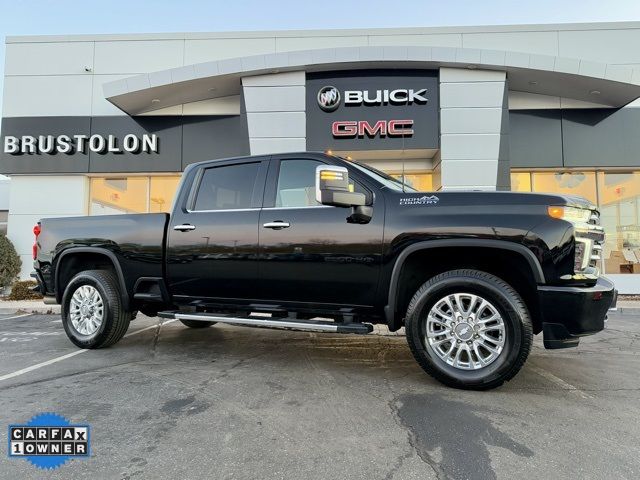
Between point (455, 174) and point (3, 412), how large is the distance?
32.3ft

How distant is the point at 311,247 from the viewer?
3865 millimetres

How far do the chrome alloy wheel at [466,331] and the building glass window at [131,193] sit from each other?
1068 centimetres

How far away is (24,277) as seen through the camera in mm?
11742

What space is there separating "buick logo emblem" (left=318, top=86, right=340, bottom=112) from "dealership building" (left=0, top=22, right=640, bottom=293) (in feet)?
0.11

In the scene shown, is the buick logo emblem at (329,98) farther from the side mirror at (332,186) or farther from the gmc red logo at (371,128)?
the side mirror at (332,186)

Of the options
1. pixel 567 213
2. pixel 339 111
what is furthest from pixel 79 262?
pixel 339 111

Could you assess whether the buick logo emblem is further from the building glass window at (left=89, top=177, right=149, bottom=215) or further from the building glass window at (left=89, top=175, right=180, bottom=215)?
the building glass window at (left=89, top=177, right=149, bottom=215)

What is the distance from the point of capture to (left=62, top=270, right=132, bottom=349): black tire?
477cm

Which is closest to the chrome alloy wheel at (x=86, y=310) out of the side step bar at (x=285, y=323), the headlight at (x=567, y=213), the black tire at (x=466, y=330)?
the side step bar at (x=285, y=323)

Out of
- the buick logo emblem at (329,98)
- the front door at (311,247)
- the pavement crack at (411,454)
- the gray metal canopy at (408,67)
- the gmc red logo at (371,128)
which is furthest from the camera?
the buick logo emblem at (329,98)

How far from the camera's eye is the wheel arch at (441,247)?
3.27 meters

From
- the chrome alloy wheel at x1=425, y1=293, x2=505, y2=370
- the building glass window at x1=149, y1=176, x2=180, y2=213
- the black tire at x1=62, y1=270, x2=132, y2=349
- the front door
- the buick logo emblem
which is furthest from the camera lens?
the building glass window at x1=149, y1=176, x2=180, y2=213

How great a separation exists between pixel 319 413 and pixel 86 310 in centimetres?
333

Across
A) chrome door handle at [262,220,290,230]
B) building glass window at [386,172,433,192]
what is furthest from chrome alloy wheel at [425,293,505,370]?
building glass window at [386,172,433,192]
